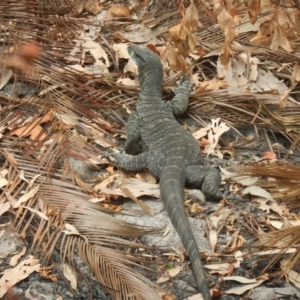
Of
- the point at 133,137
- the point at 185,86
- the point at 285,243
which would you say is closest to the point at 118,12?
the point at 185,86

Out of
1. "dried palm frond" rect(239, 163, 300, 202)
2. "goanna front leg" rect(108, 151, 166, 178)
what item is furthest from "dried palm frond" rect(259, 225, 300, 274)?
"goanna front leg" rect(108, 151, 166, 178)

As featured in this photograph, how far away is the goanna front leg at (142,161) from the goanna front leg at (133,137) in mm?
177

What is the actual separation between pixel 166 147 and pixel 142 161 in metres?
0.24

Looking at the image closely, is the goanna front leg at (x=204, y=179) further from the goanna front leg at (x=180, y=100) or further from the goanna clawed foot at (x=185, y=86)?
the goanna clawed foot at (x=185, y=86)

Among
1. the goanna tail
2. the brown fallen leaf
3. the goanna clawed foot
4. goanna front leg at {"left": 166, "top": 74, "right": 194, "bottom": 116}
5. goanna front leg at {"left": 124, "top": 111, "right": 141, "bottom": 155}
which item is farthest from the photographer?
the brown fallen leaf

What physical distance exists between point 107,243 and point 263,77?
2.80 m

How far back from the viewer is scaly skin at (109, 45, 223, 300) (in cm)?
426

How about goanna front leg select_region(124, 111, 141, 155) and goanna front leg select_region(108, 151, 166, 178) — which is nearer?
goanna front leg select_region(108, 151, 166, 178)

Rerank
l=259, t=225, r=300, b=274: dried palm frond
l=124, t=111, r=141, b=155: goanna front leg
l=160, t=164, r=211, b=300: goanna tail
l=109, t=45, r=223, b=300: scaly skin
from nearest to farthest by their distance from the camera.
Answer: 1. l=259, t=225, r=300, b=274: dried palm frond
2. l=160, t=164, r=211, b=300: goanna tail
3. l=109, t=45, r=223, b=300: scaly skin
4. l=124, t=111, r=141, b=155: goanna front leg

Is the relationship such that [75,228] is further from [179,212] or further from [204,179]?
[204,179]

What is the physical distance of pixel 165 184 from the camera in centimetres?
446

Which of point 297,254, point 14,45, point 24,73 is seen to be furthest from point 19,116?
point 297,254

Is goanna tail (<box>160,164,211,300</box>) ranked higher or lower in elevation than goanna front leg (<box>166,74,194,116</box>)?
lower

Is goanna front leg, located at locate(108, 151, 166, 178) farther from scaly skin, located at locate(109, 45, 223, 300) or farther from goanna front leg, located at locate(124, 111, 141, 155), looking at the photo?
goanna front leg, located at locate(124, 111, 141, 155)
